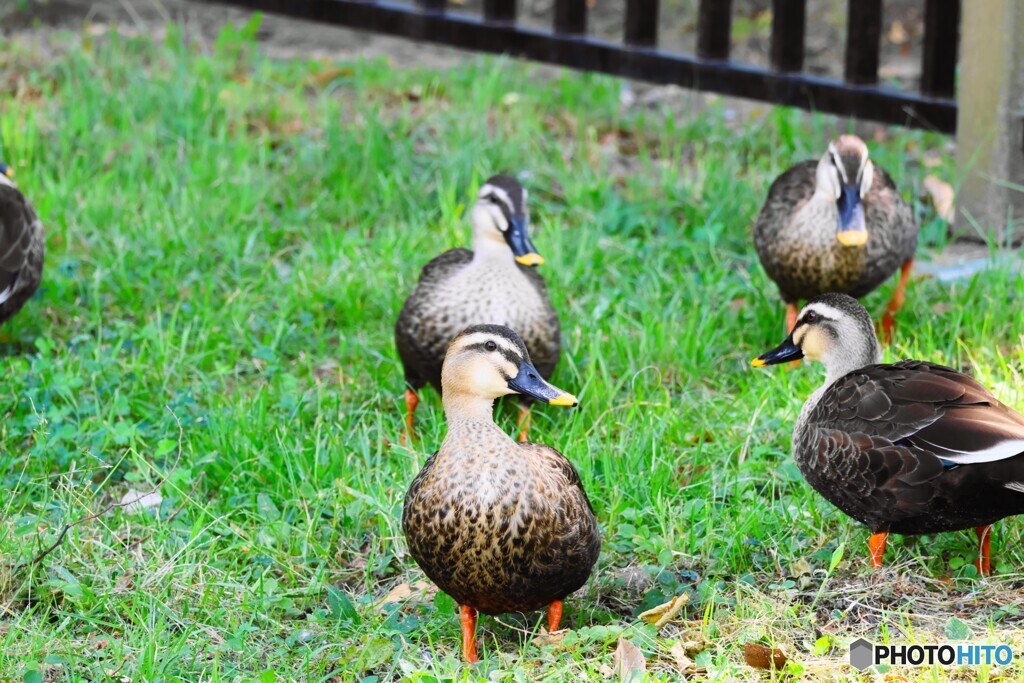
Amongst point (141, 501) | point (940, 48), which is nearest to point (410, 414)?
point (141, 501)

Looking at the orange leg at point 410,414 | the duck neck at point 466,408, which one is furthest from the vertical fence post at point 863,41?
the duck neck at point 466,408

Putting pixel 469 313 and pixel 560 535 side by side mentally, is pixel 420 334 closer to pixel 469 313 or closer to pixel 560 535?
pixel 469 313

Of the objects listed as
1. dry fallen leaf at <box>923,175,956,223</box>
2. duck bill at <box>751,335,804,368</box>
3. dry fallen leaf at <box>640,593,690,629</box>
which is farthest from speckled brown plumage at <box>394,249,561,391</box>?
dry fallen leaf at <box>923,175,956,223</box>

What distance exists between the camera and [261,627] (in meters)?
3.42

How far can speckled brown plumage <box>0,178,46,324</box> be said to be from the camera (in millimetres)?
4531

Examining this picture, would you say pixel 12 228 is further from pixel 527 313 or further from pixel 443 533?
pixel 443 533

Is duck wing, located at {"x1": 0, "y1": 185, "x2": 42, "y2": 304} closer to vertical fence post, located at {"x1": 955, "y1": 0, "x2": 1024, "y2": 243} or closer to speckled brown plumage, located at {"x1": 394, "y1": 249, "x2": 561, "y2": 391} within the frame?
speckled brown plumage, located at {"x1": 394, "y1": 249, "x2": 561, "y2": 391}

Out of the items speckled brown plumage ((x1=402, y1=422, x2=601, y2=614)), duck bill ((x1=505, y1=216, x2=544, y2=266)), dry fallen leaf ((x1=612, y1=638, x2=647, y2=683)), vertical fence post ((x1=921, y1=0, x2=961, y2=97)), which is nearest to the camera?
dry fallen leaf ((x1=612, y1=638, x2=647, y2=683))

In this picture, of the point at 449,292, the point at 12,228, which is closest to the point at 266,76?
the point at 12,228

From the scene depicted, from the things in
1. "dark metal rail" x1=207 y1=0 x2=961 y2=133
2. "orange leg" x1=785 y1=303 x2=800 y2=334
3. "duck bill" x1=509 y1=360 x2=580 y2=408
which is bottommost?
"orange leg" x1=785 y1=303 x2=800 y2=334

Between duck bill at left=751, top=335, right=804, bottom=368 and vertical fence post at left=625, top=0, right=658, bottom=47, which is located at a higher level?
vertical fence post at left=625, top=0, right=658, bottom=47

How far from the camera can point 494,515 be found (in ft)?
10.1

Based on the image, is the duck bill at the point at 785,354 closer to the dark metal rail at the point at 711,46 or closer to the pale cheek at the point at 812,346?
the pale cheek at the point at 812,346

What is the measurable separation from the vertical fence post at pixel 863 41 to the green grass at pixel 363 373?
38 cm
